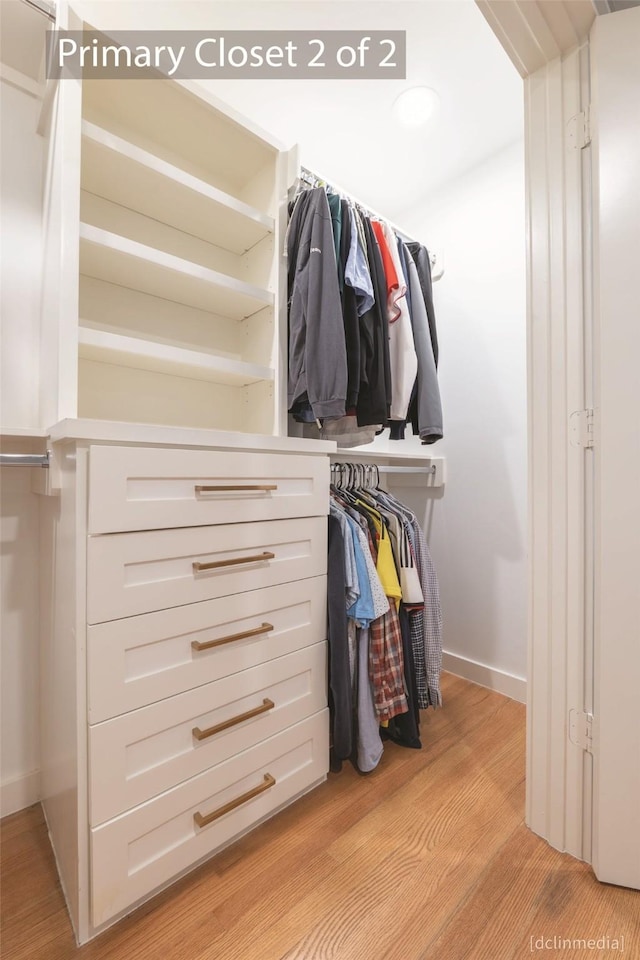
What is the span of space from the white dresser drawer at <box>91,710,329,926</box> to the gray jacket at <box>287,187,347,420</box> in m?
0.96

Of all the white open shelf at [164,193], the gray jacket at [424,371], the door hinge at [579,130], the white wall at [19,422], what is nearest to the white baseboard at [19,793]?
the white wall at [19,422]

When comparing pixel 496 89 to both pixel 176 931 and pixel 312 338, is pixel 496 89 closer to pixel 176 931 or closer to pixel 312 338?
pixel 312 338

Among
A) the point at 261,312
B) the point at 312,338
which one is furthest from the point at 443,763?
the point at 261,312

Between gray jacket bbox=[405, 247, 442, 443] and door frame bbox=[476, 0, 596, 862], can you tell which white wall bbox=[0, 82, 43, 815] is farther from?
door frame bbox=[476, 0, 596, 862]

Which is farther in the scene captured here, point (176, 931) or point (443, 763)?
point (443, 763)

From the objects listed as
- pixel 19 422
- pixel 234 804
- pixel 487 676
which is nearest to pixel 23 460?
pixel 19 422

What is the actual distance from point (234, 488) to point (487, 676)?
5.23 ft

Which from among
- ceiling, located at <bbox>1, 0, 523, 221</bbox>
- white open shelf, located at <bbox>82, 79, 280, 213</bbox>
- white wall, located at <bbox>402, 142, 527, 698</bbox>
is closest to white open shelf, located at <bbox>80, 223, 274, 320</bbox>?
white open shelf, located at <bbox>82, 79, 280, 213</bbox>

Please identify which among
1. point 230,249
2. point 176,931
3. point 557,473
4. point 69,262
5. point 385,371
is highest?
point 230,249

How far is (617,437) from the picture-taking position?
100cm

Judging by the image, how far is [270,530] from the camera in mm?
1189

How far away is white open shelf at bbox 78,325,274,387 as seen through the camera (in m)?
1.09

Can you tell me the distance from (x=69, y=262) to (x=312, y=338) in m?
0.63

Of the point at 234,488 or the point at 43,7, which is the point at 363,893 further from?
the point at 43,7
